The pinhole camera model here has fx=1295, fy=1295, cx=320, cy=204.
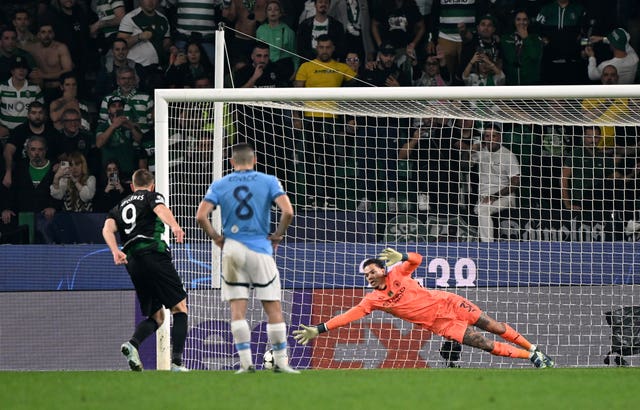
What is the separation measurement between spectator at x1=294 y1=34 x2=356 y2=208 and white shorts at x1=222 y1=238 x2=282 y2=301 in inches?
171

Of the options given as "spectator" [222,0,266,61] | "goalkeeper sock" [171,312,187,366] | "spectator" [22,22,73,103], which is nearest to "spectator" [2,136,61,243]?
"spectator" [22,22,73,103]

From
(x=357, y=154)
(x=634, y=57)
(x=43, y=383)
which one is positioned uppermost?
(x=634, y=57)

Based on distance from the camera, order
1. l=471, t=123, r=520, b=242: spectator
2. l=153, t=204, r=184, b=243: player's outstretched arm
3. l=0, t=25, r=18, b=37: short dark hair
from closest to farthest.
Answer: l=153, t=204, r=184, b=243: player's outstretched arm, l=471, t=123, r=520, b=242: spectator, l=0, t=25, r=18, b=37: short dark hair

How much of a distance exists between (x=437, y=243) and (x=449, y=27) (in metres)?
4.25

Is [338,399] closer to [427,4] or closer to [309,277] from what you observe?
[309,277]

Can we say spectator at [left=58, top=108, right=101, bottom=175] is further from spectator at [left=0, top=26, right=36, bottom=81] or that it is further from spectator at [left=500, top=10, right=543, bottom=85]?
spectator at [left=500, top=10, right=543, bottom=85]

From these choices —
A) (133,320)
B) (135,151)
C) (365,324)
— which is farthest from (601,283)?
(135,151)

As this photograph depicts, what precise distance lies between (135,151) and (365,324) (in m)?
4.25

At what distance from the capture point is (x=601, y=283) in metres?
14.0

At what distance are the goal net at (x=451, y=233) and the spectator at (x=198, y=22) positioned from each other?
7.53 feet

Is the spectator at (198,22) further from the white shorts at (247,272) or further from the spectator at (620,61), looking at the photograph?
the white shorts at (247,272)

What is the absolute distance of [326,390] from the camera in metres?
8.84

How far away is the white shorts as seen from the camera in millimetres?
9953

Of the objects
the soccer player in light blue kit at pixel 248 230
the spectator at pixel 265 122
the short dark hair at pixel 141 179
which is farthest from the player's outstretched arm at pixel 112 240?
the spectator at pixel 265 122
